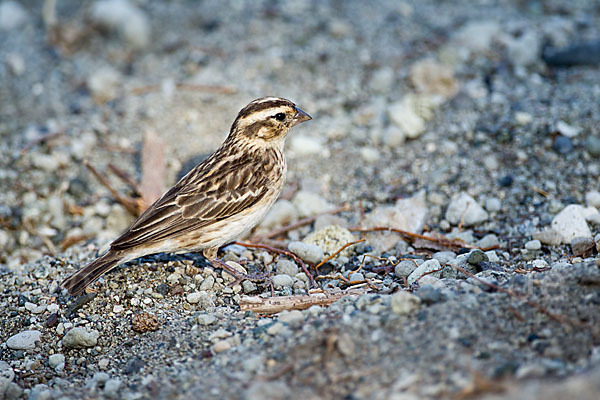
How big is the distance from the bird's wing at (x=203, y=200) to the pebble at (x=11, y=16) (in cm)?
680

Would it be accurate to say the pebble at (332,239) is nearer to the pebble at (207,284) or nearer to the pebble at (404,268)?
the pebble at (404,268)

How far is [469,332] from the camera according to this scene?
13.7 ft

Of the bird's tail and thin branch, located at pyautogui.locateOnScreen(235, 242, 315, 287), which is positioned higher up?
the bird's tail

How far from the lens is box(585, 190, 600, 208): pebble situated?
6641 millimetres

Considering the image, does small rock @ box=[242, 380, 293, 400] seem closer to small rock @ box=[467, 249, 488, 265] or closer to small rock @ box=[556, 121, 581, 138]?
small rock @ box=[467, 249, 488, 265]

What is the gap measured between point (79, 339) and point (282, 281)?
179 centimetres

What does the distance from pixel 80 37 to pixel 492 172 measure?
731cm

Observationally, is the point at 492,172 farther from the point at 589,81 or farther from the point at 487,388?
the point at 487,388

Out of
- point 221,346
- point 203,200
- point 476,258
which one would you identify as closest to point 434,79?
point 476,258

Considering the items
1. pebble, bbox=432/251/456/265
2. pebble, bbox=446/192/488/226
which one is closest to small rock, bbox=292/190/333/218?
pebble, bbox=446/192/488/226

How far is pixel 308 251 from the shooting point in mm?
6289

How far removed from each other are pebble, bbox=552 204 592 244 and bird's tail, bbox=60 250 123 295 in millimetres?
4150

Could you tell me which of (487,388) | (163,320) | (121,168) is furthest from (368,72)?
(487,388)

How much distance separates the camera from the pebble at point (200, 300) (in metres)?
5.59
